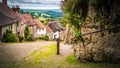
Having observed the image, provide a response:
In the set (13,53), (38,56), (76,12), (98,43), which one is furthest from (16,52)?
(98,43)

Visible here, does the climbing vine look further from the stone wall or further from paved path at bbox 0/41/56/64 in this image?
paved path at bbox 0/41/56/64

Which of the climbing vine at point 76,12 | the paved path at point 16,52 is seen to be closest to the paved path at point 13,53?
the paved path at point 16,52

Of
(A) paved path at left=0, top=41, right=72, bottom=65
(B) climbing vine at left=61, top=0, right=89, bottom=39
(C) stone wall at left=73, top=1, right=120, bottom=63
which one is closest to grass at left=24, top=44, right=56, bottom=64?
(A) paved path at left=0, top=41, right=72, bottom=65

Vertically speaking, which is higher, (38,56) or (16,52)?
(16,52)

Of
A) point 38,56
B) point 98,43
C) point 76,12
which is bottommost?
point 38,56

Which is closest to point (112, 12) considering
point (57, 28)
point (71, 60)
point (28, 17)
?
point (71, 60)

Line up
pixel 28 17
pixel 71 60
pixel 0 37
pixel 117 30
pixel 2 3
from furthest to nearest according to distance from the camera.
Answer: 1. pixel 28 17
2. pixel 2 3
3. pixel 0 37
4. pixel 71 60
5. pixel 117 30

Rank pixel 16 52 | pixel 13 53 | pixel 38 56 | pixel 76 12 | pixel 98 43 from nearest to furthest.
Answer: pixel 98 43 < pixel 76 12 < pixel 38 56 < pixel 13 53 < pixel 16 52

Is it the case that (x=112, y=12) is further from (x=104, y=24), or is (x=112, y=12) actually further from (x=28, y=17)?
(x=28, y=17)

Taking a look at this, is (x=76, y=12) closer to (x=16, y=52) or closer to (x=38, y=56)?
(x=38, y=56)

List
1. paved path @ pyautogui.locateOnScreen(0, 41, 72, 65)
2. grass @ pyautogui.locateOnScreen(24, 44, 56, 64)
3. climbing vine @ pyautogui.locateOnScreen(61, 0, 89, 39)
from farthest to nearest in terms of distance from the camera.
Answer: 1. paved path @ pyautogui.locateOnScreen(0, 41, 72, 65)
2. grass @ pyautogui.locateOnScreen(24, 44, 56, 64)
3. climbing vine @ pyautogui.locateOnScreen(61, 0, 89, 39)

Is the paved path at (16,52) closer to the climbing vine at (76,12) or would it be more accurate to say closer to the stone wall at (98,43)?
the climbing vine at (76,12)

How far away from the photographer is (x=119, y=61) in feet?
44.5

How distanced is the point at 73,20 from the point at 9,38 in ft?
89.8
